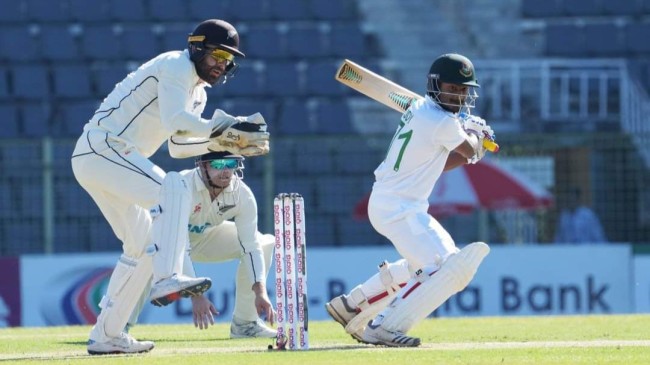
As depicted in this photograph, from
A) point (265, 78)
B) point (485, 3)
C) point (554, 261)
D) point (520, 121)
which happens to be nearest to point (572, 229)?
point (554, 261)

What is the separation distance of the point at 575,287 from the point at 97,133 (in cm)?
766

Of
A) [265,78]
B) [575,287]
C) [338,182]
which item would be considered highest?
[265,78]

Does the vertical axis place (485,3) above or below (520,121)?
above

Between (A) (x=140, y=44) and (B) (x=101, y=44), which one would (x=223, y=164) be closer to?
(A) (x=140, y=44)

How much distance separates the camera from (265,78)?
17703mm

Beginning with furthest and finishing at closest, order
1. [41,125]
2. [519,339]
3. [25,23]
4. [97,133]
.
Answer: [25,23] < [41,125] < [519,339] < [97,133]

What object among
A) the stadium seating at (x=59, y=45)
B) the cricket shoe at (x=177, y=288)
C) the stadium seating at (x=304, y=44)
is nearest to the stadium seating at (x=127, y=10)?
the stadium seating at (x=59, y=45)

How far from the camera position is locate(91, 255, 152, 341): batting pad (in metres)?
7.25

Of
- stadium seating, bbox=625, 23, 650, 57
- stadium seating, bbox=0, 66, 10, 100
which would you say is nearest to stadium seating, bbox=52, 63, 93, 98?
stadium seating, bbox=0, 66, 10, 100

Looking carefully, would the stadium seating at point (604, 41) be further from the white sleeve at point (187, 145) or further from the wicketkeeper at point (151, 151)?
the wicketkeeper at point (151, 151)

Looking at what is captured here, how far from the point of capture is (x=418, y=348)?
7148 mm

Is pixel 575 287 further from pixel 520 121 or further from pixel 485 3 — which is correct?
pixel 485 3

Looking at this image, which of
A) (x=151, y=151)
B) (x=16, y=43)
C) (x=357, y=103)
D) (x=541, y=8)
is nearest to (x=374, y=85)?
(x=151, y=151)

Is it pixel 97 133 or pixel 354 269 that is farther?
pixel 354 269
